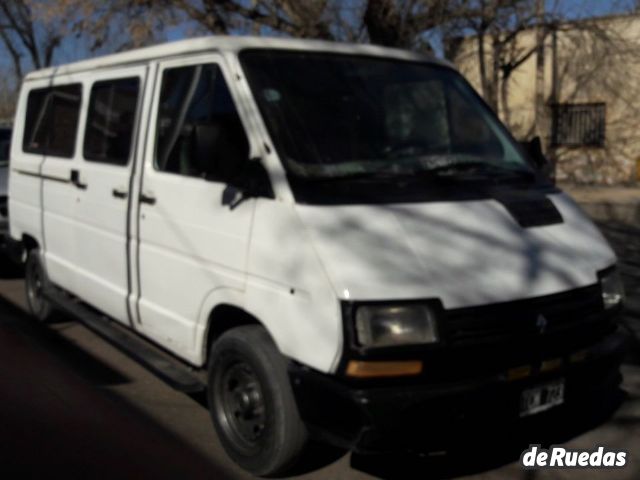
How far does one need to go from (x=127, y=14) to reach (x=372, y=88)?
12.4m

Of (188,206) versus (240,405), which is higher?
(188,206)

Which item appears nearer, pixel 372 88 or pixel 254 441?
pixel 254 441

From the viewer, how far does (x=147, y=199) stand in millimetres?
4535

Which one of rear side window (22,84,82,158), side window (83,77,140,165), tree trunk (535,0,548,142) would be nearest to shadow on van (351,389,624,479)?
side window (83,77,140,165)

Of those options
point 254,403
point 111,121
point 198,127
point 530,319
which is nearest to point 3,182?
point 111,121

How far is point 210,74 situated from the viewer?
4.16m

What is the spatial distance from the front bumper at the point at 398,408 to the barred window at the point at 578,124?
56.0 feet

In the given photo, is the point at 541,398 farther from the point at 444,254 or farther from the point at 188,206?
the point at 188,206

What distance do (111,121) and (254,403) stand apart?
7.85 ft

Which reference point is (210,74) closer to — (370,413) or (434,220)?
(434,220)

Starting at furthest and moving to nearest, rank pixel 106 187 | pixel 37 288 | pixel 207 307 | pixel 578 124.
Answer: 1. pixel 578 124
2. pixel 37 288
3. pixel 106 187
4. pixel 207 307

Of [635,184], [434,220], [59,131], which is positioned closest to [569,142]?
[635,184]

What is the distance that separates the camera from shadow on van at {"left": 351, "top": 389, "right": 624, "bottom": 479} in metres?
3.93

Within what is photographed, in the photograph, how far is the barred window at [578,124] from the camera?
62.6ft
